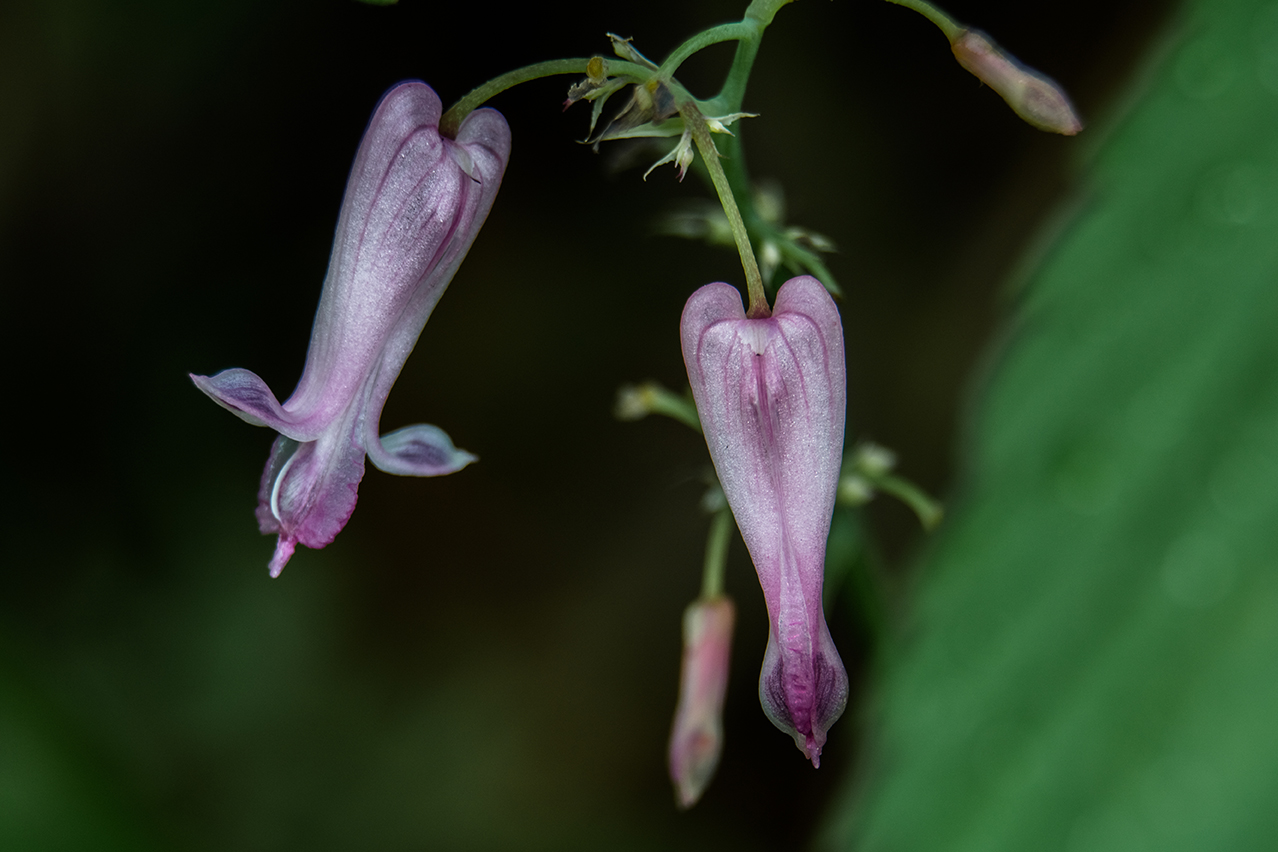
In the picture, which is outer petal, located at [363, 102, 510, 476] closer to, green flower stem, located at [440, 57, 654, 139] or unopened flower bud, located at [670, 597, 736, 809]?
green flower stem, located at [440, 57, 654, 139]

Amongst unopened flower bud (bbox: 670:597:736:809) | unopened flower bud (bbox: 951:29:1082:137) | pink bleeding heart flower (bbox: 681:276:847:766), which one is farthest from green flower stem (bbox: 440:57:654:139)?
unopened flower bud (bbox: 670:597:736:809)

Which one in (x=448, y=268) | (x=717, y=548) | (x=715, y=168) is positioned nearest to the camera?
(x=715, y=168)

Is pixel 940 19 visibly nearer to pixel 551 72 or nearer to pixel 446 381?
pixel 551 72

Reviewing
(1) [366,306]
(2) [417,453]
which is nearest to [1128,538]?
(2) [417,453]

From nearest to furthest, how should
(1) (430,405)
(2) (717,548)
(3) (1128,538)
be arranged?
1. (3) (1128,538)
2. (2) (717,548)
3. (1) (430,405)

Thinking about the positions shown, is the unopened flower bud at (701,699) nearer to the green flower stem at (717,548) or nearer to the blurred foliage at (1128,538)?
the green flower stem at (717,548)

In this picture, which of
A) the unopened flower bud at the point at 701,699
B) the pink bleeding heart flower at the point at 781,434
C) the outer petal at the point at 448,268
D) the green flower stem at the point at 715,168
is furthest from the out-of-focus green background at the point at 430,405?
the green flower stem at the point at 715,168

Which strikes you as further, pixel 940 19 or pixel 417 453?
pixel 417 453
